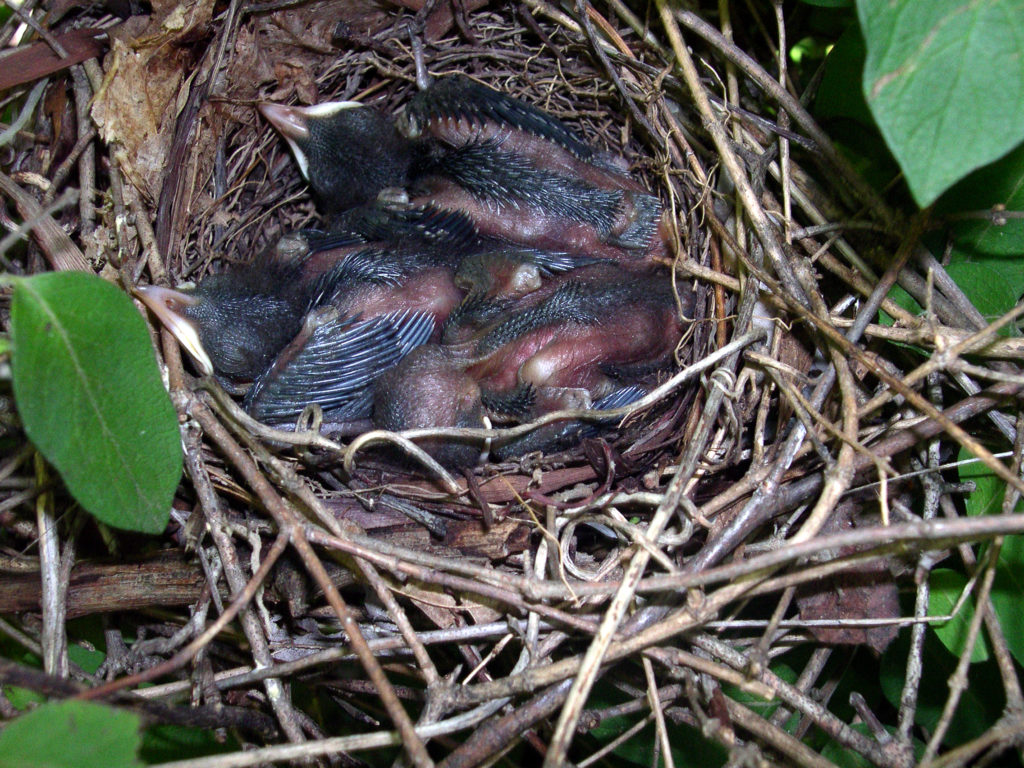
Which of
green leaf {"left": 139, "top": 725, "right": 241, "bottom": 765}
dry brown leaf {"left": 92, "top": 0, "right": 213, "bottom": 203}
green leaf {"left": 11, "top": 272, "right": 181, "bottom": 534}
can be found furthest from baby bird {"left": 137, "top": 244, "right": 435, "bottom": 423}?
green leaf {"left": 139, "top": 725, "right": 241, "bottom": 765}

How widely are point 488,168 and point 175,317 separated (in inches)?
20.1

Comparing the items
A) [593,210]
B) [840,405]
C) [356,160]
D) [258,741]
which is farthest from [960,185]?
[258,741]

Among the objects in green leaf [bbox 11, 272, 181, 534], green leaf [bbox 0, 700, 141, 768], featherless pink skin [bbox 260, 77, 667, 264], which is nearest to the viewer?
green leaf [bbox 0, 700, 141, 768]

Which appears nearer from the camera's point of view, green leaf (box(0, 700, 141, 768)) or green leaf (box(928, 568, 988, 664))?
green leaf (box(0, 700, 141, 768))

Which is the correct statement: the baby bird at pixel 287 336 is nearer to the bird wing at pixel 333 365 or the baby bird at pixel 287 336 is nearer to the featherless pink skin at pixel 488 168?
the bird wing at pixel 333 365

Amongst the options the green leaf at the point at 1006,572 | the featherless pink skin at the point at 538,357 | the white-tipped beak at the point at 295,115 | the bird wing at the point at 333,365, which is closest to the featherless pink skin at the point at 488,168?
the white-tipped beak at the point at 295,115

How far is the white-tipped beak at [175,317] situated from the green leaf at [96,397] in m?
0.31

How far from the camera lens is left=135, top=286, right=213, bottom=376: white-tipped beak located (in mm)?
953

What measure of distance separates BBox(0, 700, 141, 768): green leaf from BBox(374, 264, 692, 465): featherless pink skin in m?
0.49

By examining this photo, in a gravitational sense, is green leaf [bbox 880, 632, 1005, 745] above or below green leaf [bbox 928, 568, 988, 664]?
below

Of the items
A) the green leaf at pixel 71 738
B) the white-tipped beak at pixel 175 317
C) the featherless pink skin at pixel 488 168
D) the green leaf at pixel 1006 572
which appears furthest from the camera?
the featherless pink skin at pixel 488 168

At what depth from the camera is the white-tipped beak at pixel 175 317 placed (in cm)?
95

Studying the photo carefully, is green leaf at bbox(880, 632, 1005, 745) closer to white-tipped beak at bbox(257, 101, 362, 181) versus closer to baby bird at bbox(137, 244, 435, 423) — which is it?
baby bird at bbox(137, 244, 435, 423)

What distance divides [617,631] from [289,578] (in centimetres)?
38
